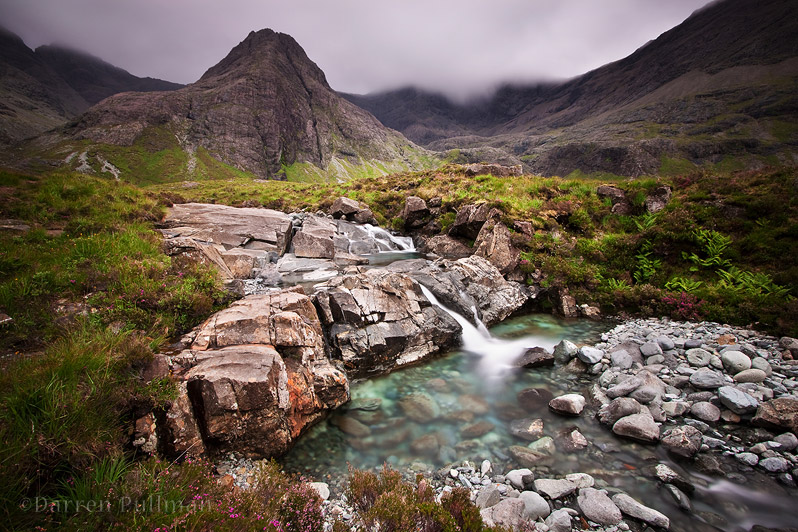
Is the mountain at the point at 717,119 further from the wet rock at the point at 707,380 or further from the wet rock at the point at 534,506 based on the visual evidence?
the wet rock at the point at 534,506

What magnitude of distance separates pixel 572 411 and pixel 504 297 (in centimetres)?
662

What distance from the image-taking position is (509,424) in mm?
6922

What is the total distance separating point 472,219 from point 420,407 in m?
12.4

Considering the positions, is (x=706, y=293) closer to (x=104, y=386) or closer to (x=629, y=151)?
(x=104, y=386)

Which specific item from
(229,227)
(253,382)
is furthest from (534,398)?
(229,227)

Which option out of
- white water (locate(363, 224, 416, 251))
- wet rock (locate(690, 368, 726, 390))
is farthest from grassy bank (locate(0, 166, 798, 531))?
white water (locate(363, 224, 416, 251))

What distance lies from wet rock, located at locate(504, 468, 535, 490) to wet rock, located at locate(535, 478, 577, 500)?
0.61 feet

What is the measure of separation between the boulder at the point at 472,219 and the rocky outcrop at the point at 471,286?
339 cm

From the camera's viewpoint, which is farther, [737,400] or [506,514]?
[737,400]

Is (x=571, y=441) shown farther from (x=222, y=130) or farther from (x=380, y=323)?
(x=222, y=130)

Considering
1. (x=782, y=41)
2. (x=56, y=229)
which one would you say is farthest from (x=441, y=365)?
(x=782, y=41)

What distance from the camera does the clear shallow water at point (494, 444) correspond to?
4.61 metres

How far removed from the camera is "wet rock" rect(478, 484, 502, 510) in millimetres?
4656

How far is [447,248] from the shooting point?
61.7 feet
